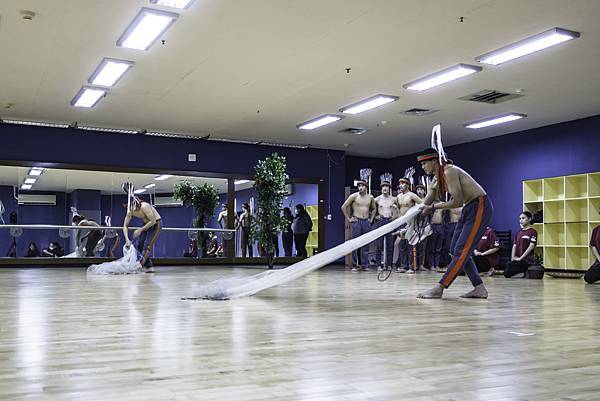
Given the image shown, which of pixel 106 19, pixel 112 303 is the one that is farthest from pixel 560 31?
pixel 112 303


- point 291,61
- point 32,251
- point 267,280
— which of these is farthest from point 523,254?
point 32,251

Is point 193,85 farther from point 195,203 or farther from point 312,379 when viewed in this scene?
point 312,379

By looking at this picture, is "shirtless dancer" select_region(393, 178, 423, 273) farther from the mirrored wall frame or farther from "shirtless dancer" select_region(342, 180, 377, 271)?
the mirrored wall frame

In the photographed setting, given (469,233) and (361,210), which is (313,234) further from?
(469,233)

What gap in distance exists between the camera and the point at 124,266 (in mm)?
9367

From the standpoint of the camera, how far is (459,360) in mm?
2658

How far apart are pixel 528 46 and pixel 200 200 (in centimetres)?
863

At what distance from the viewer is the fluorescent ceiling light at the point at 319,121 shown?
459 inches

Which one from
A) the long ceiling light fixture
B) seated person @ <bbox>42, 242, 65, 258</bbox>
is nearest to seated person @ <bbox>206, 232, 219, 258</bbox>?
seated person @ <bbox>42, 242, 65, 258</bbox>

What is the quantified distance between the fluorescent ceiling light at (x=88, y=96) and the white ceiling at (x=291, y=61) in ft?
0.52

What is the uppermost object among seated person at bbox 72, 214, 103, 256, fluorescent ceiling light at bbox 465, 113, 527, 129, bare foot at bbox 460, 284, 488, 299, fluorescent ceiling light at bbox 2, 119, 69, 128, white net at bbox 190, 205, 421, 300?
fluorescent ceiling light at bbox 2, 119, 69, 128

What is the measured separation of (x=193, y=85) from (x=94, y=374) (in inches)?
292

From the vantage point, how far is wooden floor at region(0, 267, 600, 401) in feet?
6.94

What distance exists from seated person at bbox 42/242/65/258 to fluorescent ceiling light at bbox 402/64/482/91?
7.79m
